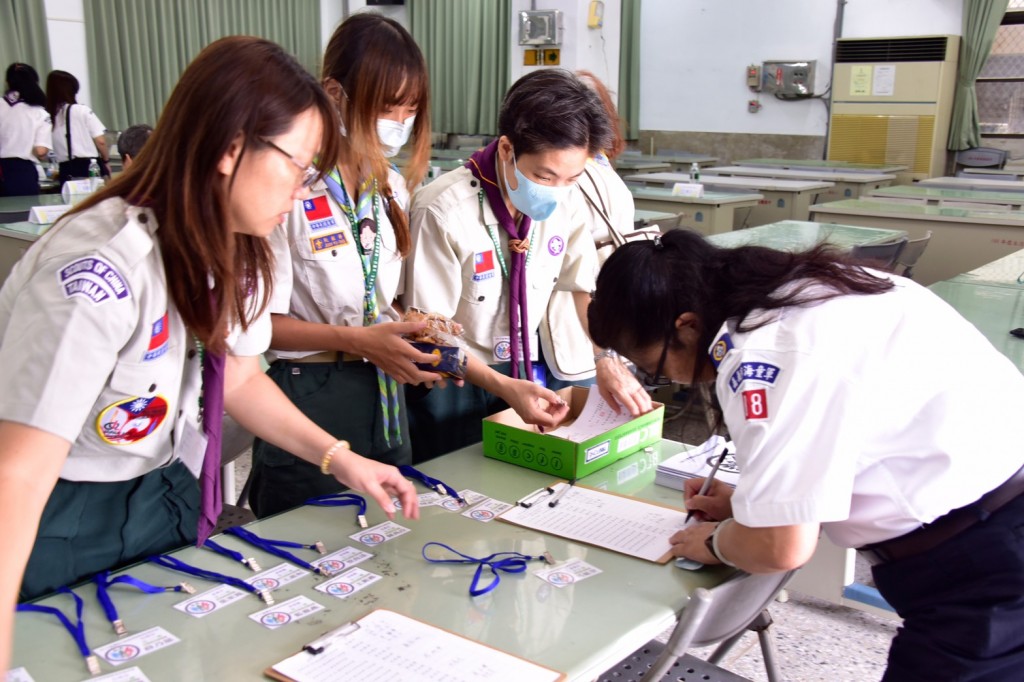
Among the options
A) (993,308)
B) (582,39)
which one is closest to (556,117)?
(993,308)

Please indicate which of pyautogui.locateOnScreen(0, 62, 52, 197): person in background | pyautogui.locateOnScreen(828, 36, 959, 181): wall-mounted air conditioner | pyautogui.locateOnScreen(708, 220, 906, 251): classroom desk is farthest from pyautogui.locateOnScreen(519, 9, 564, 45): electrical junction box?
pyautogui.locateOnScreen(708, 220, 906, 251): classroom desk

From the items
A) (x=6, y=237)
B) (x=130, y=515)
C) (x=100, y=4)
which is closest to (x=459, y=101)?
(x=100, y=4)

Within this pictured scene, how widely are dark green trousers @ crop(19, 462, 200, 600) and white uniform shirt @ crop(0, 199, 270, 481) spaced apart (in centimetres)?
3

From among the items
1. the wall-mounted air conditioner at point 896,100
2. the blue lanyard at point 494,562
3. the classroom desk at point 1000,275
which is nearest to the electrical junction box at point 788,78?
the wall-mounted air conditioner at point 896,100

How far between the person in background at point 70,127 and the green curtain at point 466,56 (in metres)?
4.15

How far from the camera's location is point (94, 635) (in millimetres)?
1208

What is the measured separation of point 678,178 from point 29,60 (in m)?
6.06

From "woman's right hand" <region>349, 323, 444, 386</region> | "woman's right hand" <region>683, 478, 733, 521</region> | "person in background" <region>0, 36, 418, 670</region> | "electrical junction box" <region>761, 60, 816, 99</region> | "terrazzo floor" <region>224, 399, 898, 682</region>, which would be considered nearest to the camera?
"person in background" <region>0, 36, 418, 670</region>

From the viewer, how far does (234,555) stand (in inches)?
56.6

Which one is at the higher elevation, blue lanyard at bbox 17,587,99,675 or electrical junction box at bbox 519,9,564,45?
electrical junction box at bbox 519,9,564,45

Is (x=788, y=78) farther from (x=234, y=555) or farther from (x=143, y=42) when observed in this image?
(x=234, y=555)

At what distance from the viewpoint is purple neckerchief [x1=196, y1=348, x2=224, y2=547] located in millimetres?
1322

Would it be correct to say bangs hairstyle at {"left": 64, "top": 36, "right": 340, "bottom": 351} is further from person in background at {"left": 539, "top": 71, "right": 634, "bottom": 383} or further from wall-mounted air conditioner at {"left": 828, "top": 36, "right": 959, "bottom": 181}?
wall-mounted air conditioner at {"left": 828, "top": 36, "right": 959, "bottom": 181}

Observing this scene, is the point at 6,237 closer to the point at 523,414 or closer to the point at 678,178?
the point at 523,414
